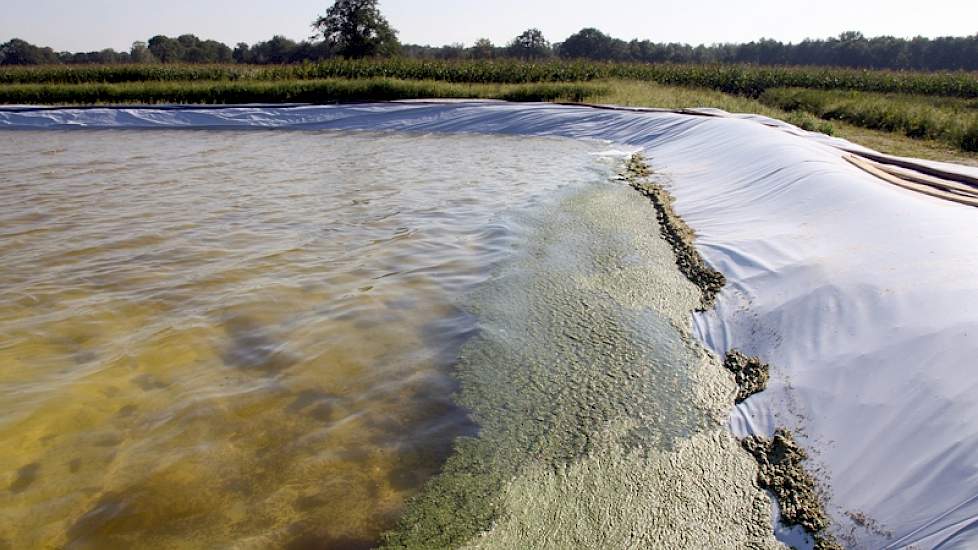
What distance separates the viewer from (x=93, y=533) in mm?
1428

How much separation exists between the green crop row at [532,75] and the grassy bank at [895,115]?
8.63 ft

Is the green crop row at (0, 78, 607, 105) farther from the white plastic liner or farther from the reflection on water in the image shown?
the white plastic liner

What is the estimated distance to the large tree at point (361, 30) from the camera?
26188 millimetres

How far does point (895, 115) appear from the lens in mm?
7988

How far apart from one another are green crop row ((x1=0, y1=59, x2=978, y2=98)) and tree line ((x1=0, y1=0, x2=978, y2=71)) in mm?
A: 8276

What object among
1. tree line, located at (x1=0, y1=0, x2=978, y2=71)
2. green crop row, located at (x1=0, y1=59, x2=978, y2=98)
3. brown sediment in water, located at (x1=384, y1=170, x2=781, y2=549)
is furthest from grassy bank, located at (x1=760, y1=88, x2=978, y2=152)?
tree line, located at (x1=0, y1=0, x2=978, y2=71)

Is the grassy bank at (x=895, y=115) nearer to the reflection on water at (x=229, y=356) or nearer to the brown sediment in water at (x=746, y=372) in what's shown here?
the reflection on water at (x=229, y=356)

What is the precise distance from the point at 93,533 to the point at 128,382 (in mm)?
767

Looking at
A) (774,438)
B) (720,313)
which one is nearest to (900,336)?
(774,438)

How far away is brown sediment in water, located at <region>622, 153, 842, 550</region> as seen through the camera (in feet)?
4.43

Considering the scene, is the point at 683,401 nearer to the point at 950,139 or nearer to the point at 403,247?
the point at 403,247

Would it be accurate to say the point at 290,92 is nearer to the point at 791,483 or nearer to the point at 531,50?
the point at 791,483

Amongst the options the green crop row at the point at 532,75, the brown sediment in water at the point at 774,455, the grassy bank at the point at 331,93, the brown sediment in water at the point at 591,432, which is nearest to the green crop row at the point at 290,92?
the grassy bank at the point at 331,93

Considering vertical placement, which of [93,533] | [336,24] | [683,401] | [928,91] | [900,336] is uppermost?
[336,24]
